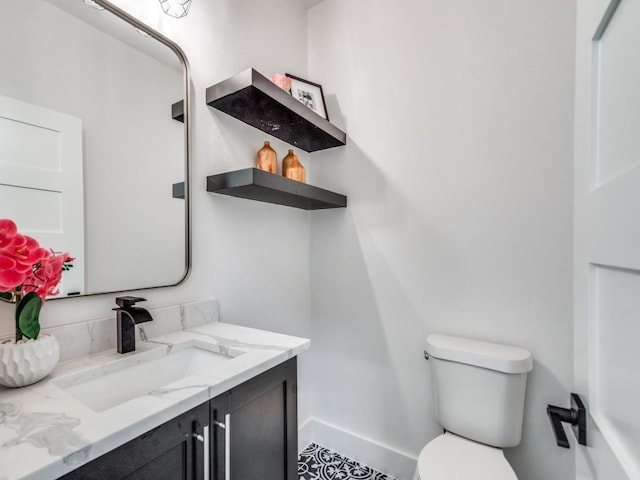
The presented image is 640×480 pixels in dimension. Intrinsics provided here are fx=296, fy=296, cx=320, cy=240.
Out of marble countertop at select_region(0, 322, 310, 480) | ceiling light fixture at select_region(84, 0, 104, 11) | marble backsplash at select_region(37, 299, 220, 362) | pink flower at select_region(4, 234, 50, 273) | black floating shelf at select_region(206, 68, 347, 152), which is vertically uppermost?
ceiling light fixture at select_region(84, 0, 104, 11)

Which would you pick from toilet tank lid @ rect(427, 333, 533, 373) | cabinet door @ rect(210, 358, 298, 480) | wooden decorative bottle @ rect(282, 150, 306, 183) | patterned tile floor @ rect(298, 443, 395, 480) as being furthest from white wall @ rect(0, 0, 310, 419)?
toilet tank lid @ rect(427, 333, 533, 373)

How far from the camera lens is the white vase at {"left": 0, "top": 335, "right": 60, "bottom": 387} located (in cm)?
70

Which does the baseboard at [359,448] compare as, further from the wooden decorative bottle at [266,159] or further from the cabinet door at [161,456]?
the wooden decorative bottle at [266,159]

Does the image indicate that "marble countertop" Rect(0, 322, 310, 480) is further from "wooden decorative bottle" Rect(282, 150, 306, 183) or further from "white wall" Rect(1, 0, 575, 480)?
"wooden decorative bottle" Rect(282, 150, 306, 183)

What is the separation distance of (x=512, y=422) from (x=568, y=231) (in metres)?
0.82

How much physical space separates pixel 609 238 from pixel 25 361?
1.24m

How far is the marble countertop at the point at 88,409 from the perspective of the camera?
0.50 meters

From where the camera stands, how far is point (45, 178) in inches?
34.2

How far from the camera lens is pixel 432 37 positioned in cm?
153

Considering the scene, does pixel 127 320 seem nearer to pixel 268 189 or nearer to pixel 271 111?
pixel 268 189

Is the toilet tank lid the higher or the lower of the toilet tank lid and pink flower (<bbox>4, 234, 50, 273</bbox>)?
the lower

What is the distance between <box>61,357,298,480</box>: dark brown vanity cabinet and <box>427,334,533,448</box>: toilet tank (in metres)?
0.71

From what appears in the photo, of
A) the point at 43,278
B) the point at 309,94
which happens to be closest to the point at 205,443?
the point at 43,278

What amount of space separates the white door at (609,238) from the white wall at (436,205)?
747mm
